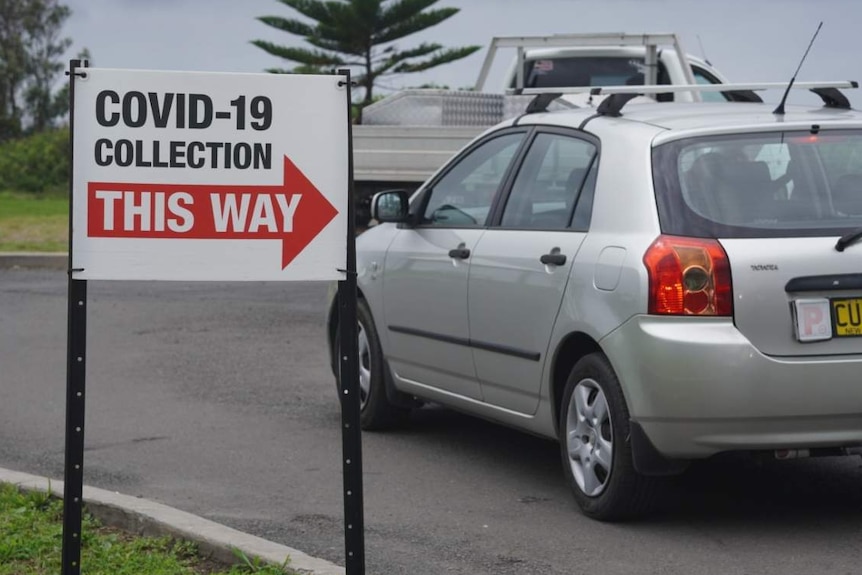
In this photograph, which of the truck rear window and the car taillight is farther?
the truck rear window

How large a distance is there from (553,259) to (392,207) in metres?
1.60

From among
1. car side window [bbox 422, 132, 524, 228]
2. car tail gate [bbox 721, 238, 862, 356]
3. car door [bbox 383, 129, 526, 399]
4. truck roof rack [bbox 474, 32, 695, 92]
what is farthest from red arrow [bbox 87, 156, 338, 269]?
truck roof rack [bbox 474, 32, 695, 92]

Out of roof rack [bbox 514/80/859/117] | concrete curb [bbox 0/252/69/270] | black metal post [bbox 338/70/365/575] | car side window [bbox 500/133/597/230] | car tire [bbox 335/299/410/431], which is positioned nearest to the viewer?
black metal post [bbox 338/70/365/575]

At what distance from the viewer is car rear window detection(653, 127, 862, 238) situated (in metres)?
6.10

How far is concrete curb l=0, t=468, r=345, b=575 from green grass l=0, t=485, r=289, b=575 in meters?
0.04

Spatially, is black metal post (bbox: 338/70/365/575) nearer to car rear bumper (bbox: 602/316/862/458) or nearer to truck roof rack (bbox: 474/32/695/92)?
car rear bumper (bbox: 602/316/862/458)

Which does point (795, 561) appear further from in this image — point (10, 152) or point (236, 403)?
point (10, 152)

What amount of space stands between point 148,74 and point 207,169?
30cm

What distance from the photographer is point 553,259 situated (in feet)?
21.8

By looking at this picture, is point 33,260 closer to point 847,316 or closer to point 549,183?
point 549,183

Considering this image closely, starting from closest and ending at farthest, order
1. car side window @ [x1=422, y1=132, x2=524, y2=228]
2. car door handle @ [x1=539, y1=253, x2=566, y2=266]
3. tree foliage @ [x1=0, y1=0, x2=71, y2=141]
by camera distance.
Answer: car door handle @ [x1=539, y1=253, x2=566, y2=266], car side window @ [x1=422, y1=132, x2=524, y2=228], tree foliage @ [x1=0, y1=0, x2=71, y2=141]

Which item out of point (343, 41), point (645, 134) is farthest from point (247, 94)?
point (343, 41)

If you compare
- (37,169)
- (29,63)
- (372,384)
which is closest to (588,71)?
(372,384)

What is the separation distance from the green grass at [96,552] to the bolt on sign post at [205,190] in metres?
0.79
